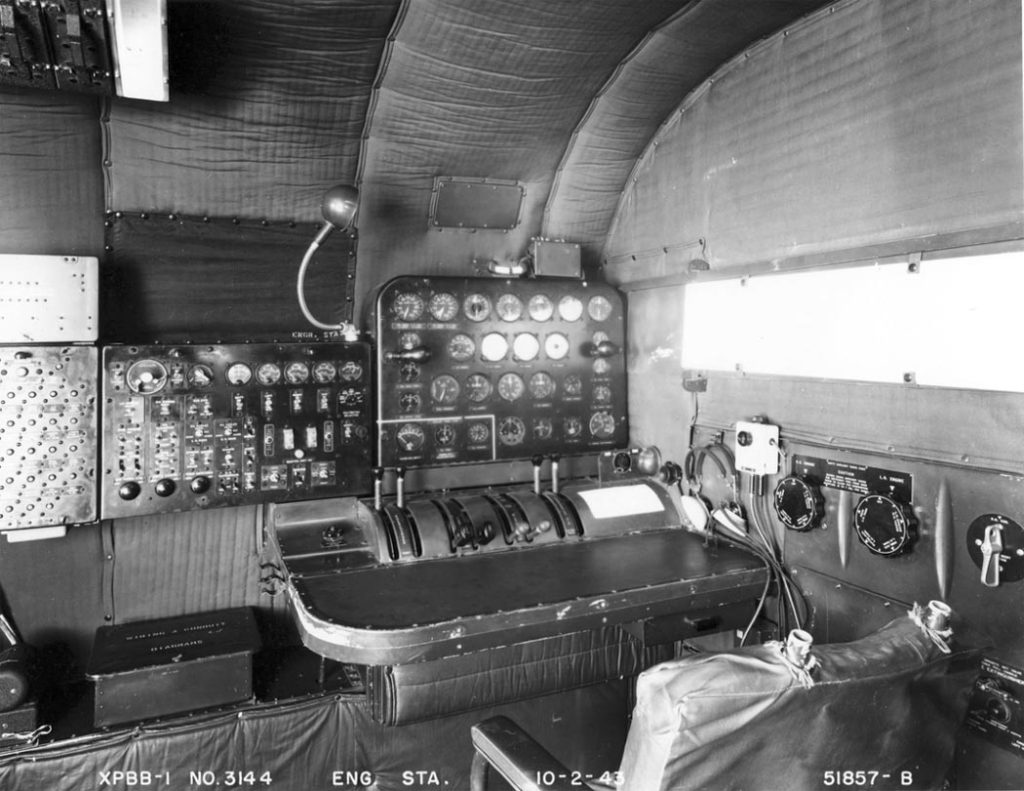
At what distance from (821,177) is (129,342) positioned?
2446 millimetres

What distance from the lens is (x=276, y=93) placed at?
236cm

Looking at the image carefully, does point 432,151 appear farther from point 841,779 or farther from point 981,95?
point 841,779

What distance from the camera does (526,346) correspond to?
2953 mm

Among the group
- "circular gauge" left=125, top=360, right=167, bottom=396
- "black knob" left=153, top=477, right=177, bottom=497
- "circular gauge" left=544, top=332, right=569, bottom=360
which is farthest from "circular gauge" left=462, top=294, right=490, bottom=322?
"black knob" left=153, top=477, right=177, bottom=497

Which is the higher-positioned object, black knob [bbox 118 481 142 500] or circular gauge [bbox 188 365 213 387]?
circular gauge [bbox 188 365 213 387]

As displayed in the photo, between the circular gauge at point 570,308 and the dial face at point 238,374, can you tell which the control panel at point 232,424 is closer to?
the dial face at point 238,374

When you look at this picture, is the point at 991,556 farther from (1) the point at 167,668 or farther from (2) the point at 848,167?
(1) the point at 167,668

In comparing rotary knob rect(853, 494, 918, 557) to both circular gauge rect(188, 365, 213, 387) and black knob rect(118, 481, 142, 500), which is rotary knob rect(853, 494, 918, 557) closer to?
circular gauge rect(188, 365, 213, 387)

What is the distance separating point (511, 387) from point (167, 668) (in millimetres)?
1590

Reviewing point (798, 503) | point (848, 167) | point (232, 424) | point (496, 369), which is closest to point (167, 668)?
point (232, 424)

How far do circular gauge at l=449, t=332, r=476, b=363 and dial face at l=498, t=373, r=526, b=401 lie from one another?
0.18m

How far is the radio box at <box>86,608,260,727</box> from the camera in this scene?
223 centimetres

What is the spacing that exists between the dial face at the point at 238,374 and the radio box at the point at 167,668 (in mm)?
900

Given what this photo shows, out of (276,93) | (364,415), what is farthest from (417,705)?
(276,93)
